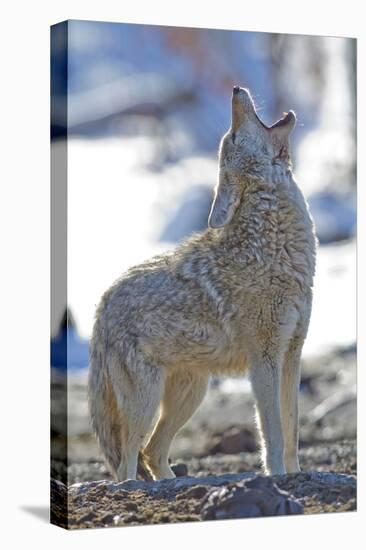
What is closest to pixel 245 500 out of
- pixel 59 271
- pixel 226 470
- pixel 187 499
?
pixel 187 499

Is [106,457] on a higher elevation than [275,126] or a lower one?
lower

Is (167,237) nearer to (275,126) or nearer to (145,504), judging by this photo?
(275,126)

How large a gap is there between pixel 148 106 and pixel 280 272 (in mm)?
2220

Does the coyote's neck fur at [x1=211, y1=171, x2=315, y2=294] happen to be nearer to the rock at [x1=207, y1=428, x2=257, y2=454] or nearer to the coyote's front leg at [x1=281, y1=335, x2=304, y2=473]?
the coyote's front leg at [x1=281, y1=335, x2=304, y2=473]

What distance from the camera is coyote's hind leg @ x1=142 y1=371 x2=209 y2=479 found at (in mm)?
13031

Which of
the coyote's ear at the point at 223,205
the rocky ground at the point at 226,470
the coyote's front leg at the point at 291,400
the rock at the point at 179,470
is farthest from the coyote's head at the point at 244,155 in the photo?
the rock at the point at 179,470

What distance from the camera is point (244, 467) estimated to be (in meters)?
15.2

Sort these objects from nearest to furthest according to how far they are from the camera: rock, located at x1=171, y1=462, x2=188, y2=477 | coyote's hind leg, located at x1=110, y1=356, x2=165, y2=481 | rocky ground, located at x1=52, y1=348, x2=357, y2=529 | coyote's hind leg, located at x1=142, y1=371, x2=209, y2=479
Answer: rocky ground, located at x1=52, y1=348, x2=357, y2=529, coyote's hind leg, located at x1=110, y1=356, x2=165, y2=481, coyote's hind leg, located at x1=142, y1=371, x2=209, y2=479, rock, located at x1=171, y1=462, x2=188, y2=477

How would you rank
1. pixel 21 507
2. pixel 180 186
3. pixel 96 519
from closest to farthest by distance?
pixel 96 519
pixel 21 507
pixel 180 186

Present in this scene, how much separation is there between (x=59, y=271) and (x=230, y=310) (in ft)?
4.92

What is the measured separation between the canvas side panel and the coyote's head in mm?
1399

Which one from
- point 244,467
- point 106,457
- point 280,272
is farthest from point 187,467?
point 280,272

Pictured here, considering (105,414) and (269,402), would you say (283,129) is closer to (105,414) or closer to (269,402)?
(269,402)

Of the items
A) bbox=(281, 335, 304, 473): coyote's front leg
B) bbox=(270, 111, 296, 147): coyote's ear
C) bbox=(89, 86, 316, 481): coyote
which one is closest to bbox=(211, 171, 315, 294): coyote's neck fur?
bbox=(89, 86, 316, 481): coyote
